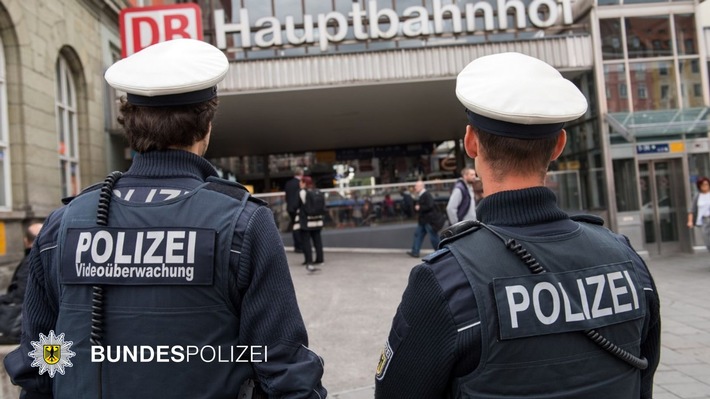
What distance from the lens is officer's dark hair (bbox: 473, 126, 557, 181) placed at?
136cm

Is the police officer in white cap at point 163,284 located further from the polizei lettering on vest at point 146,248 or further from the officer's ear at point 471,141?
the officer's ear at point 471,141

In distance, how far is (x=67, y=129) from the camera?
12180 mm

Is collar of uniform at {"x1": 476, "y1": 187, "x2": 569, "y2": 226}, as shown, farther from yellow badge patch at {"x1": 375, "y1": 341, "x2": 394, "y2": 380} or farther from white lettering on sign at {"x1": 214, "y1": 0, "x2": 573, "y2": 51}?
white lettering on sign at {"x1": 214, "y1": 0, "x2": 573, "y2": 51}

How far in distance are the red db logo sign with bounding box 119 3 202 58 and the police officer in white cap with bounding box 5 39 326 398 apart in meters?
10.9

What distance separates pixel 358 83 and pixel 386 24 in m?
1.80

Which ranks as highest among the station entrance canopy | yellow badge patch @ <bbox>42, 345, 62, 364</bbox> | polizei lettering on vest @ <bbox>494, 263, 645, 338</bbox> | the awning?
the station entrance canopy

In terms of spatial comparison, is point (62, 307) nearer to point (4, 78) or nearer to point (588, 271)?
point (588, 271)

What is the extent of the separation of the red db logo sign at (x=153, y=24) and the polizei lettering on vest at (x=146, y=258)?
11076mm

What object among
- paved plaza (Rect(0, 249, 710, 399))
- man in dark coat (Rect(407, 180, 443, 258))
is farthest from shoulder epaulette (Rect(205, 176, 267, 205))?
man in dark coat (Rect(407, 180, 443, 258))

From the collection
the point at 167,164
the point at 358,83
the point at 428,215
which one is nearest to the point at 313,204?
the point at 428,215

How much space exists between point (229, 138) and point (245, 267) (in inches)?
674

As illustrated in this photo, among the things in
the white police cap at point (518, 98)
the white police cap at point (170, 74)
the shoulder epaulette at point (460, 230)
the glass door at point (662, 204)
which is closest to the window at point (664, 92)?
the glass door at point (662, 204)

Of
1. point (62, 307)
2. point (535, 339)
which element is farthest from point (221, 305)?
point (535, 339)

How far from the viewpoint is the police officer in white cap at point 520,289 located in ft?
3.87
